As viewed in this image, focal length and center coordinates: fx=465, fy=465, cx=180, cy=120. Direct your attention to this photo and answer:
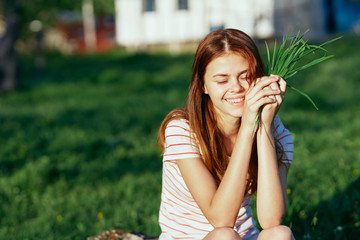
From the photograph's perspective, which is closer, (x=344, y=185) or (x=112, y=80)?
(x=344, y=185)

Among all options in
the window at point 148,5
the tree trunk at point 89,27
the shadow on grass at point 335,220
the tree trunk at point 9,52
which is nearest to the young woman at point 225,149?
the shadow on grass at point 335,220

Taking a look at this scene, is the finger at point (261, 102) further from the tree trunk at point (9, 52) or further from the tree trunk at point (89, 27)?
the tree trunk at point (89, 27)

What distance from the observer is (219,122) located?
7.97 ft

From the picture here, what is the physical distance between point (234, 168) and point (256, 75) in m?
0.48

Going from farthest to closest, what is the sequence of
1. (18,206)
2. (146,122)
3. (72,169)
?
(146,122) → (72,169) → (18,206)

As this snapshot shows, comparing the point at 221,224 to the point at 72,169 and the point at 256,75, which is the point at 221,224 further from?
the point at 72,169

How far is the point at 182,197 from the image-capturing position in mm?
2389

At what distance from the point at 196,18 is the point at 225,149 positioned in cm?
1733

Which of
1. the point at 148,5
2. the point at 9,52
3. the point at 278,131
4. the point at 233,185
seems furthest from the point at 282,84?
the point at 148,5

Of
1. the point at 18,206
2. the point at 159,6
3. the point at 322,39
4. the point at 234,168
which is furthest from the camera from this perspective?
the point at 159,6

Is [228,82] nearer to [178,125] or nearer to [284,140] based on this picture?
[178,125]

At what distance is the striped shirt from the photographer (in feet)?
7.47

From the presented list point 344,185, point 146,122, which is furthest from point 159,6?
point 344,185

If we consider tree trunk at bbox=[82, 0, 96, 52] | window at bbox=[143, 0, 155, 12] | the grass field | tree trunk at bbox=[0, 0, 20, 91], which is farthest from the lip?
tree trunk at bbox=[82, 0, 96, 52]
